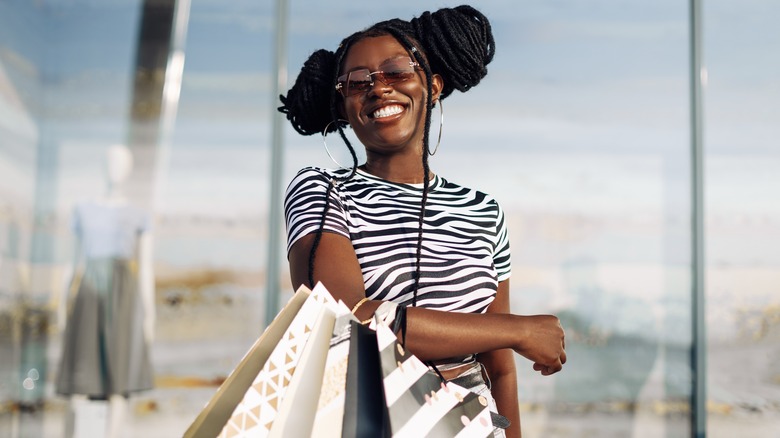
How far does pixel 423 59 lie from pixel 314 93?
8.4 inches

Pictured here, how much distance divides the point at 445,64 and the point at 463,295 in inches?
17.4

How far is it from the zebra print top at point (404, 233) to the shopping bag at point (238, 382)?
273mm

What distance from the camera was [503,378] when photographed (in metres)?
1.53

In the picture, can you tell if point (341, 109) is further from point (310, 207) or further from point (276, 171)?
point (276, 171)

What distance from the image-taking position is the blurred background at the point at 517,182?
4355 mm

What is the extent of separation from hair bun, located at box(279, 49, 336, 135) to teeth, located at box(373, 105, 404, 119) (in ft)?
0.40

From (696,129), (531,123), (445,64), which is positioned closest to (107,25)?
(531,123)

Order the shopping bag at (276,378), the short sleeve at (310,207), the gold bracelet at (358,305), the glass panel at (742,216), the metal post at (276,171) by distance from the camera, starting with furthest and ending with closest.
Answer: the metal post at (276,171) → the glass panel at (742,216) → the short sleeve at (310,207) → the gold bracelet at (358,305) → the shopping bag at (276,378)

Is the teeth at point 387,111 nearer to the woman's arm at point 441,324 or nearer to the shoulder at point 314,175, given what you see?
the shoulder at point 314,175

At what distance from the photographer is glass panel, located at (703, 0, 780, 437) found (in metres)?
4.29

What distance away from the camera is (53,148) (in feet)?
15.1

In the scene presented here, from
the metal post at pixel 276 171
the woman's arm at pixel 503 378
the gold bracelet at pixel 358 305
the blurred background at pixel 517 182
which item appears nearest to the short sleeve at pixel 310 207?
the gold bracelet at pixel 358 305

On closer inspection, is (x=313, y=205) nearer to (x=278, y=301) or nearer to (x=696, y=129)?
(x=278, y=301)

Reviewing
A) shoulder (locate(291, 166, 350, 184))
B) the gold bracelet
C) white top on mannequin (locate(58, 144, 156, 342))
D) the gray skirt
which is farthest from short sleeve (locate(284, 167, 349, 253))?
the gray skirt
